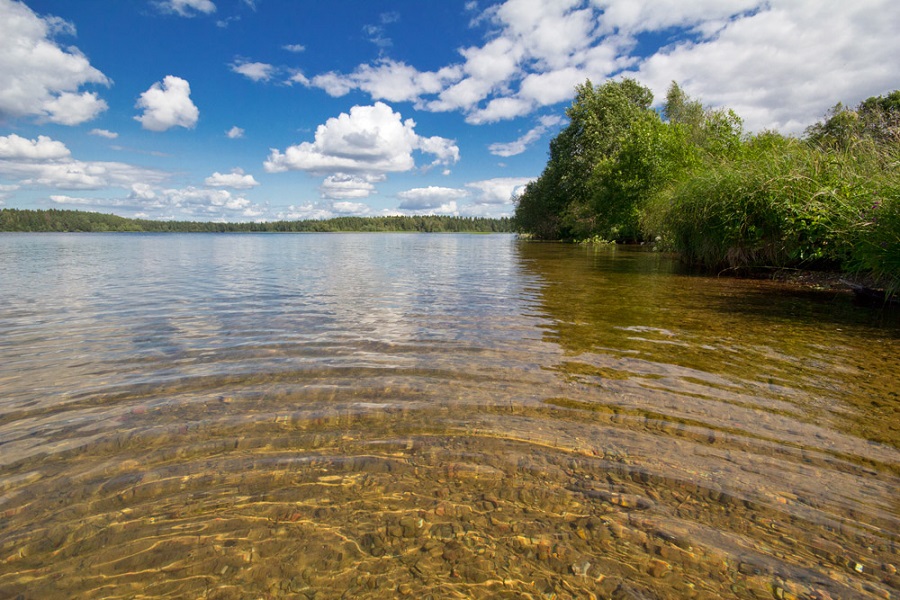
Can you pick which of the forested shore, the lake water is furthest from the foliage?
the lake water

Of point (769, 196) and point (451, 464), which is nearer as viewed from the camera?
point (451, 464)

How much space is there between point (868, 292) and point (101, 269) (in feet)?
109

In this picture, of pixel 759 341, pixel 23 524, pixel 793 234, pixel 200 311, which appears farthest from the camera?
pixel 793 234

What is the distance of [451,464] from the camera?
4.12 m

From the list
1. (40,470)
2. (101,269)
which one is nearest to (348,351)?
(40,470)

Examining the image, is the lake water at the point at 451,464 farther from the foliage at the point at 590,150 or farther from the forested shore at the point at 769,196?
the foliage at the point at 590,150

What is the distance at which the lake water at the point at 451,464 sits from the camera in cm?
289

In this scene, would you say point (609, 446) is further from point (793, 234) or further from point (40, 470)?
point (793, 234)

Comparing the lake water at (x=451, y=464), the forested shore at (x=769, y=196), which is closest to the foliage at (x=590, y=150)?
the forested shore at (x=769, y=196)

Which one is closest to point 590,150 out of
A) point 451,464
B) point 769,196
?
point 769,196

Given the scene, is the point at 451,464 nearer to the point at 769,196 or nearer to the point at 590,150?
the point at 769,196

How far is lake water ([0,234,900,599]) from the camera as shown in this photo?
9.48 feet

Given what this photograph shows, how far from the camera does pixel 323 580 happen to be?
2.82m

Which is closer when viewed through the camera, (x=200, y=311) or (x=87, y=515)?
(x=87, y=515)
